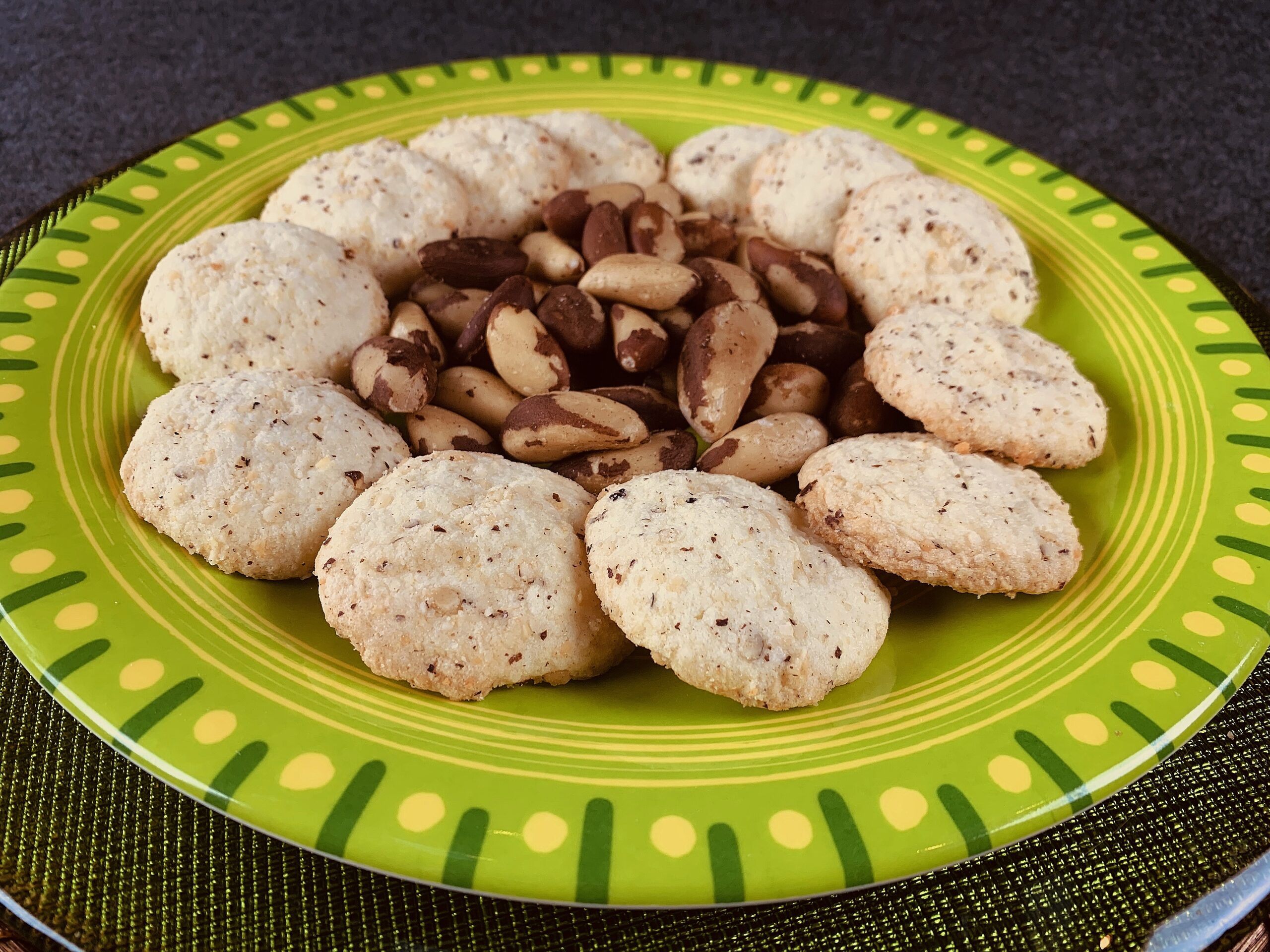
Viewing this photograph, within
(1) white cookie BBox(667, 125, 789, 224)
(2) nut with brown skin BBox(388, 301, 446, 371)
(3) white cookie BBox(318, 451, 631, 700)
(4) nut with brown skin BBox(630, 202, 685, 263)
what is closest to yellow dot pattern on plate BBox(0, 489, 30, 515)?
(3) white cookie BBox(318, 451, 631, 700)

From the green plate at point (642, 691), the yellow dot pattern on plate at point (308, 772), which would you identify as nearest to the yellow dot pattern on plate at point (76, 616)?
the green plate at point (642, 691)

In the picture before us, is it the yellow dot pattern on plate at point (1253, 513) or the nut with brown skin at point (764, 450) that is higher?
the yellow dot pattern on plate at point (1253, 513)

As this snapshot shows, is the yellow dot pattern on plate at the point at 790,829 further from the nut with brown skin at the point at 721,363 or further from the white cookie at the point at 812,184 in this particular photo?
the white cookie at the point at 812,184

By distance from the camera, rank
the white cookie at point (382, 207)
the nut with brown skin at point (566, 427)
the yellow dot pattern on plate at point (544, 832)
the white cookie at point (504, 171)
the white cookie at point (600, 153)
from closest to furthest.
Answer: the yellow dot pattern on plate at point (544, 832) → the nut with brown skin at point (566, 427) → the white cookie at point (382, 207) → the white cookie at point (504, 171) → the white cookie at point (600, 153)

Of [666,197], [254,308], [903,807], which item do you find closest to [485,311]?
[254,308]

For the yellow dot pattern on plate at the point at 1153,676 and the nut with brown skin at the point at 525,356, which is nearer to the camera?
the yellow dot pattern on plate at the point at 1153,676

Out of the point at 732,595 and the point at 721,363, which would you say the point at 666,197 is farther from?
the point at 732,595
